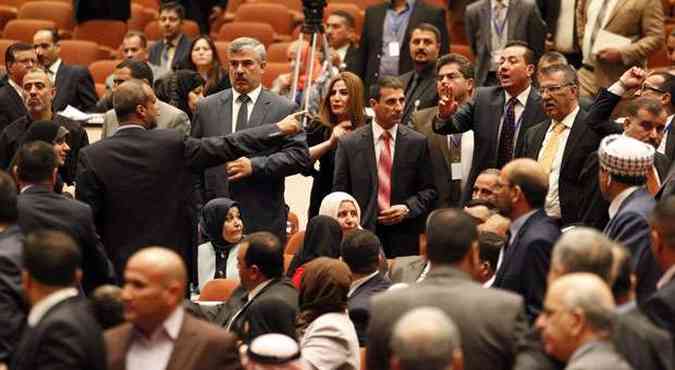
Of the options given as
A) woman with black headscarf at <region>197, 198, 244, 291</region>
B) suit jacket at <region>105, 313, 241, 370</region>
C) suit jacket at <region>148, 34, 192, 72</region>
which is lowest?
woman with black headscarf at <region>197, 198, 244, 291</region>

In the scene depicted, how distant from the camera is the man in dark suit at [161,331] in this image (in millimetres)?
4781

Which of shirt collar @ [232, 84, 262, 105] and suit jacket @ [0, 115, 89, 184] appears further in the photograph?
shirt collar @ [232, 84, 262, 105]

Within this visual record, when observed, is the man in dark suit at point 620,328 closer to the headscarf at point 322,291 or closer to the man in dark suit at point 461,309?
the man in dark suit at point 461,309

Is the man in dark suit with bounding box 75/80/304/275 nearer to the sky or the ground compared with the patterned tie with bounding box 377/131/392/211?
nearer to the sky

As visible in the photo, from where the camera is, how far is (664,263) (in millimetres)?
5336

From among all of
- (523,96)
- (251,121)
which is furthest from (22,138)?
(523,96)

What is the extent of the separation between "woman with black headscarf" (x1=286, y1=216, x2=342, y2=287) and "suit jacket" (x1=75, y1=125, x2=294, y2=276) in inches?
19.4

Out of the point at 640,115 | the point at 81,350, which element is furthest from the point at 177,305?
the point at 640,115

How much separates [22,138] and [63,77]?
2783 millimetres

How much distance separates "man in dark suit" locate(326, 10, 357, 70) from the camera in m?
10.8

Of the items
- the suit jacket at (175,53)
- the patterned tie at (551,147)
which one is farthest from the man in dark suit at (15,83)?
the patterned tie at (551,147)

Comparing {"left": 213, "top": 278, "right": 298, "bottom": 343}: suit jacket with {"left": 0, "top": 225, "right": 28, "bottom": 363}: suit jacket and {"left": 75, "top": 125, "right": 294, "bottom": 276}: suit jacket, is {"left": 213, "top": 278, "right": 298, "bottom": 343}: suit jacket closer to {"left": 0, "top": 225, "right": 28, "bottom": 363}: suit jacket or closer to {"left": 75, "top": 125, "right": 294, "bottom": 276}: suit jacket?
{"left": 75, "top": 125, "right": 294, "bottom": 276}: suit jacket

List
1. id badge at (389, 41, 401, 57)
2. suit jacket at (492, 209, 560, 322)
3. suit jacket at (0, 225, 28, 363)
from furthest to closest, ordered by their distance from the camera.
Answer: id badge at (389, 41, 401, 57) < suit jacket at (492, 209, 560, 322) < suit jacket at (0, 225, 28, 363)

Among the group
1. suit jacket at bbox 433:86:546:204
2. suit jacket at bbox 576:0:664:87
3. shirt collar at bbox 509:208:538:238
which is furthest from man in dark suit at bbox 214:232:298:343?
suit jacket at bbox 576:0:664:87
